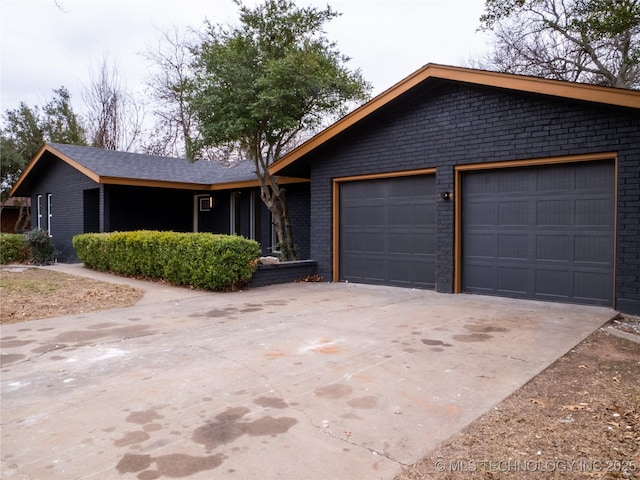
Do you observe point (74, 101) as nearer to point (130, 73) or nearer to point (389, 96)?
point (130, 73)

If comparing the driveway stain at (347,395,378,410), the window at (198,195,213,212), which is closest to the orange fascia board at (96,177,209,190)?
the window at (198,195,213,212)

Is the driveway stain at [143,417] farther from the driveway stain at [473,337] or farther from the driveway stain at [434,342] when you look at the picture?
the driveway stain at [473,337]

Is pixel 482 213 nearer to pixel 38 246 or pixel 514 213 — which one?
pixel 514 213

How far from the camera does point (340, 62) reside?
1157 centimetres

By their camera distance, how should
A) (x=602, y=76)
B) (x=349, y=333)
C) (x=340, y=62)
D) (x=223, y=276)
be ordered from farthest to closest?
(x=602, y=76)
(x=340, y=62)
(x=223, y=276)
(x=349, y=333)

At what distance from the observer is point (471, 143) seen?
27.1ft

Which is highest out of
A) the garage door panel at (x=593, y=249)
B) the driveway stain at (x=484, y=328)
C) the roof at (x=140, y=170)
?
the roof at (x=140, y=170)

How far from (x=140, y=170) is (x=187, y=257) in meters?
7.11

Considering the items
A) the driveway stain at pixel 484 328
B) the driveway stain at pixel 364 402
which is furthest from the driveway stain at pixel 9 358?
the driveway stain at pixel 484 328

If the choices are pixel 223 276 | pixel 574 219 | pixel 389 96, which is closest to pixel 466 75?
pixel 389 96

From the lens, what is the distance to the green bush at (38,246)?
14.4 m

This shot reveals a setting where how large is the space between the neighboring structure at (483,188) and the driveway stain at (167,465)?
6.47 metres

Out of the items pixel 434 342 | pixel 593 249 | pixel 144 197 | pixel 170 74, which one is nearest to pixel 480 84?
pixel 593 249

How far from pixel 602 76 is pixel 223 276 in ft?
45.2
